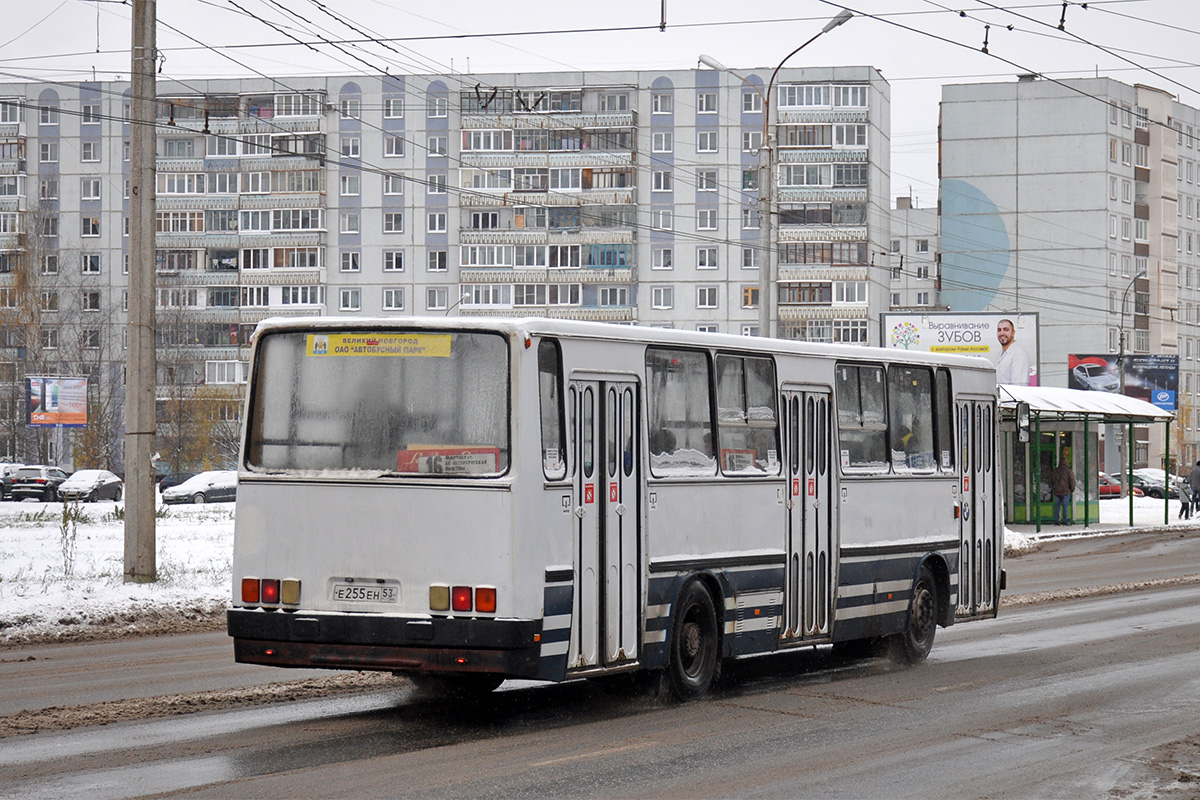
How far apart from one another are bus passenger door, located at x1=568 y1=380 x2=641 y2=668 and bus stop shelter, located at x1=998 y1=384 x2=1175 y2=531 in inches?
1211

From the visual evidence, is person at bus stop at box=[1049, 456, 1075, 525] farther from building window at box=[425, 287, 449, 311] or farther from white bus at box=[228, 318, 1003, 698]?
building window at box=[425, 287, 449, 311]

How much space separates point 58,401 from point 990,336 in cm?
4127

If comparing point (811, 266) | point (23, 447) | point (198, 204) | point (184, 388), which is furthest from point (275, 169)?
point (811, 266)

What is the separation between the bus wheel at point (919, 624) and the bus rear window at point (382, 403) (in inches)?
227

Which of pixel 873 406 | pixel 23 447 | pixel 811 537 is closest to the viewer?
pixel 811 537

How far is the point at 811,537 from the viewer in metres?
13.0

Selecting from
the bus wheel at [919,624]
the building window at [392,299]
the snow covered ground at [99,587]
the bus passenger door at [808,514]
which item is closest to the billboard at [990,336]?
the snow covered ground at [99,587]

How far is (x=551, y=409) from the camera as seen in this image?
10.3 m

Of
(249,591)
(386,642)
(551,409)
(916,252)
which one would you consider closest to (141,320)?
(249,591)

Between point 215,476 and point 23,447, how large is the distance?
27.9m

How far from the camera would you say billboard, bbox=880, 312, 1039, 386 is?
5666 cm

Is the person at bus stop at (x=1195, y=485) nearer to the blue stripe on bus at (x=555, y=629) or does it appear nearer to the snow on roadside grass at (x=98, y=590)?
the snow on roadside grass at (x=98, y=590)

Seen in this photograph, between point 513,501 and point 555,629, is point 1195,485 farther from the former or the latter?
point 513,501

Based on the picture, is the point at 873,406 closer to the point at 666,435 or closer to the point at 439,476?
the point at 666,435
